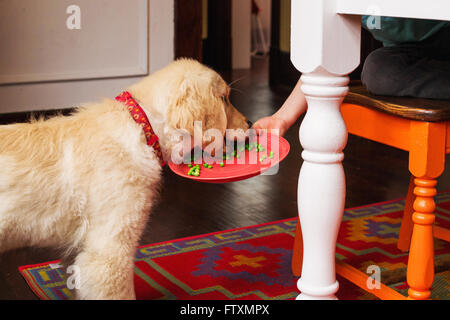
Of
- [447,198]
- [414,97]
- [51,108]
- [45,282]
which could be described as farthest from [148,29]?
[414,97]

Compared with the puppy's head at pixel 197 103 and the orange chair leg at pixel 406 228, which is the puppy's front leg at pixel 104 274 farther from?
the orange chair leg at pixel 406 228

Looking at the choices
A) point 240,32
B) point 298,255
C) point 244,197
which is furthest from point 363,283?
point 240,32

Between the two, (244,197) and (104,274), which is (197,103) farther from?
(244,197)

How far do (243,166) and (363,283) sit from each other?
470 mm

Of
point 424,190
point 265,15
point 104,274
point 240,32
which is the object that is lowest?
point 104,274

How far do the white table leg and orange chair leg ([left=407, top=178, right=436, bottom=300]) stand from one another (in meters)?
0.19

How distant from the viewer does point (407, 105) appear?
138cm

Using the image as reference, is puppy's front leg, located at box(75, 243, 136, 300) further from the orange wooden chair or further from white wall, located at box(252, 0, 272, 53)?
white wall, located at box(252, 0, 272, 53)

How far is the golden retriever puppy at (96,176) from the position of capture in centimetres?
131

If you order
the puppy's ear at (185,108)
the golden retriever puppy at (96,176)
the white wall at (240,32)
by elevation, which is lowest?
the golden retriever puppy at (96,176)

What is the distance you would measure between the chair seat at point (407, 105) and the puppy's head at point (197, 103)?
36 cm

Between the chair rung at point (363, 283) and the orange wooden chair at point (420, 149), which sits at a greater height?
the orange wooden chair at point (420, 149)

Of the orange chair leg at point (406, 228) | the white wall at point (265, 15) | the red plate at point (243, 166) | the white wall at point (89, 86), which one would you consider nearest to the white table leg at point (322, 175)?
the red plate at point (243, 166)
